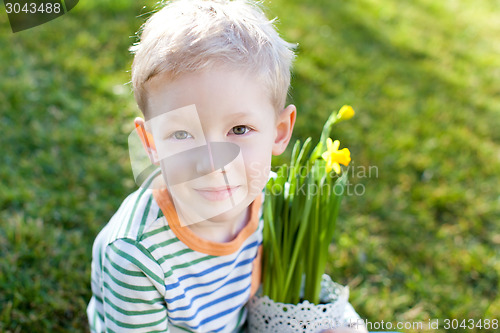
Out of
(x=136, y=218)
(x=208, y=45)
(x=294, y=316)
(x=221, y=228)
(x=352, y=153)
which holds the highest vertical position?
(x=208, y=45)

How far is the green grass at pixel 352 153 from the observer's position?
1777 mm

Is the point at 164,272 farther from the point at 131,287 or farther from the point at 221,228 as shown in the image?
the point at 221,228

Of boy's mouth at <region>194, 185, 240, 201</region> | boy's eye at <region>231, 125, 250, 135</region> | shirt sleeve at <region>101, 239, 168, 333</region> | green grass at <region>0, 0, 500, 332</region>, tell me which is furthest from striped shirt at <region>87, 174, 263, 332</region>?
green grass at <region>0, 0, 500, 332</region>

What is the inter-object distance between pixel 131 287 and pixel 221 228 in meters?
0.28

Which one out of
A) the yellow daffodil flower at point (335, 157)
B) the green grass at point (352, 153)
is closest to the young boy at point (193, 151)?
the yellow daffodil flower at point (335, 157)

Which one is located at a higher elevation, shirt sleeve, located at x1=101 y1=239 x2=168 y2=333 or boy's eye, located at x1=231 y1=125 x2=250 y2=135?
boy's eye, located at x1=231 y1=125 x2=250 y2=135

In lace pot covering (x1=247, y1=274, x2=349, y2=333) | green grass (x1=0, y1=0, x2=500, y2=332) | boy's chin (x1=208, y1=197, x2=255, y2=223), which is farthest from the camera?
green grass (x1=0, y1=0, x2=500, y2=332)

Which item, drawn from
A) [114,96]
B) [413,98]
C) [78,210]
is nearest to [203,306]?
[78,210]

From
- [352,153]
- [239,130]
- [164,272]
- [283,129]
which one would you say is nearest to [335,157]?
[283,129]

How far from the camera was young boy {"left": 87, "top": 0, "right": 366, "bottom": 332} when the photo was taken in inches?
39.9

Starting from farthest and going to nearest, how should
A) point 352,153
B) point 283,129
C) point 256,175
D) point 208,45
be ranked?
point 352,153, point 283,129, point 256,175, point 208,45

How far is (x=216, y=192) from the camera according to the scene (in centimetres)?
108

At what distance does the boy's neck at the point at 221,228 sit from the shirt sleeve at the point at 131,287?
15 centimetres

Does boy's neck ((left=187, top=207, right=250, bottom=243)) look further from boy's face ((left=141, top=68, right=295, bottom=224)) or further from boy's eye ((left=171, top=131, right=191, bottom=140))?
boy's eye ((left=171, top=131, right=191, bottom=140))
